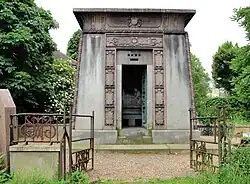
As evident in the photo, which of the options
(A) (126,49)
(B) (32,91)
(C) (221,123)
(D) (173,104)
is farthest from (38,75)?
(C) (221,123)


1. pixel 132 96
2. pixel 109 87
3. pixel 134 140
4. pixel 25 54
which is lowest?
pixel 134 140

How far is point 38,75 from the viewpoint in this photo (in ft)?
52.1

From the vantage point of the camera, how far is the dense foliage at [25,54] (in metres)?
14.3

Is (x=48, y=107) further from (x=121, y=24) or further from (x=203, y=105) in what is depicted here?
(x=203, y=105)

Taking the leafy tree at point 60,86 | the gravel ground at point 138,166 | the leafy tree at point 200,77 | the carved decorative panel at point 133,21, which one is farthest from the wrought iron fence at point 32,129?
the leafy tree at point 200,77

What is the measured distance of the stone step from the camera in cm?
1242

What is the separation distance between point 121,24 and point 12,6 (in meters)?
4.77

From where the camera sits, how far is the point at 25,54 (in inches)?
589

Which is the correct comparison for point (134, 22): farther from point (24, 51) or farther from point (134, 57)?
point (24, 51)

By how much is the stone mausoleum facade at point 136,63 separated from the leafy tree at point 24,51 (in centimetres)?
277

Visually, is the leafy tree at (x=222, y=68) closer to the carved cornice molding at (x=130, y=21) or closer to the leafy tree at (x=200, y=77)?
the leafy tree at (x=200, y=77)

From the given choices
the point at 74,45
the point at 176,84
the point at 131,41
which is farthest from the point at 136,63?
the point at 74,45

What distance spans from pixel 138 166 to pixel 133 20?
5.59m

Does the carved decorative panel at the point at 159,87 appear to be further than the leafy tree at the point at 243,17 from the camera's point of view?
Yes
